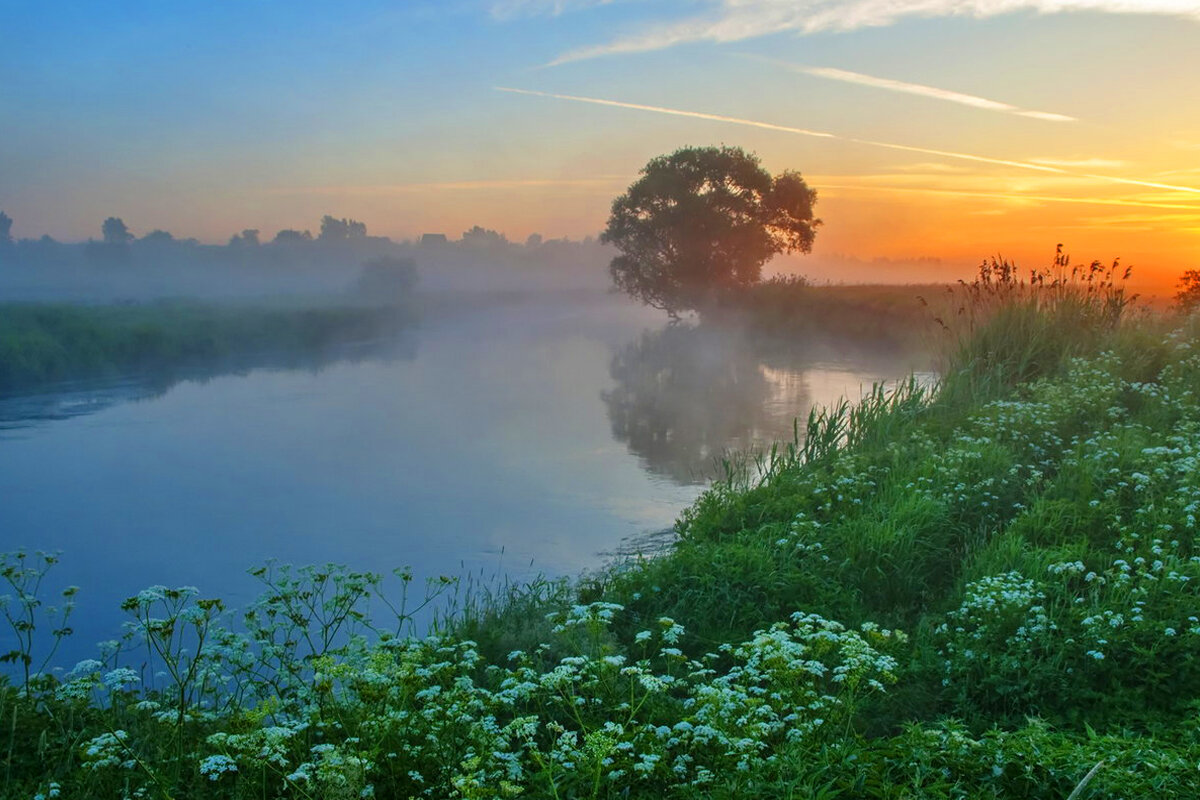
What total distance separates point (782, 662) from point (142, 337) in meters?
28.2

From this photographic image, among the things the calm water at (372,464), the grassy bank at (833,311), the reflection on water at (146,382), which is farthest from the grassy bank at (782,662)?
the grassy bank at (833,311)

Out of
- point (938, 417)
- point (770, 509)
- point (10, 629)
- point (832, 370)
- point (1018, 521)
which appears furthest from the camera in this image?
point (832, 370)

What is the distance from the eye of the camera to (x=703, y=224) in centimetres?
3300

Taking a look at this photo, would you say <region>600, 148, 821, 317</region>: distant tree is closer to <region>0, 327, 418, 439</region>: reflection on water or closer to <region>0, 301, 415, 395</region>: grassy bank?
<region>0, 327, 418, 439</region>: reflection on water

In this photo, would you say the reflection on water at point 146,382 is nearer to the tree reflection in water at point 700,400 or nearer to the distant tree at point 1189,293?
the tree reflection in water at point 700,400

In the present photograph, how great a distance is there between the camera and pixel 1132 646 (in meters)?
4.57

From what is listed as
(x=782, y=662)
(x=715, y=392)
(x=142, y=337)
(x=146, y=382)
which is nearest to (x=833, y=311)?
(x=715, y=392)

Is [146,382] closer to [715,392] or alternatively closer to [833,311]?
[715,392]

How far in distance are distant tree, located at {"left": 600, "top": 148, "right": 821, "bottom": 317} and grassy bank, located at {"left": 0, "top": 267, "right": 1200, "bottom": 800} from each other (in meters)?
24.5

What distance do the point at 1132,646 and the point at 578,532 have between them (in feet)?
18.9

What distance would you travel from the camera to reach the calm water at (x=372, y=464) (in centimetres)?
904

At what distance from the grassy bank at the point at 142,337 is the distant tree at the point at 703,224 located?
465 inches

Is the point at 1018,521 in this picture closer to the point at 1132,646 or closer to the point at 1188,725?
the point at 1132,646

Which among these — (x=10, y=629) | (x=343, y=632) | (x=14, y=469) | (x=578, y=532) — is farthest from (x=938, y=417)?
(x=14, y=469)
